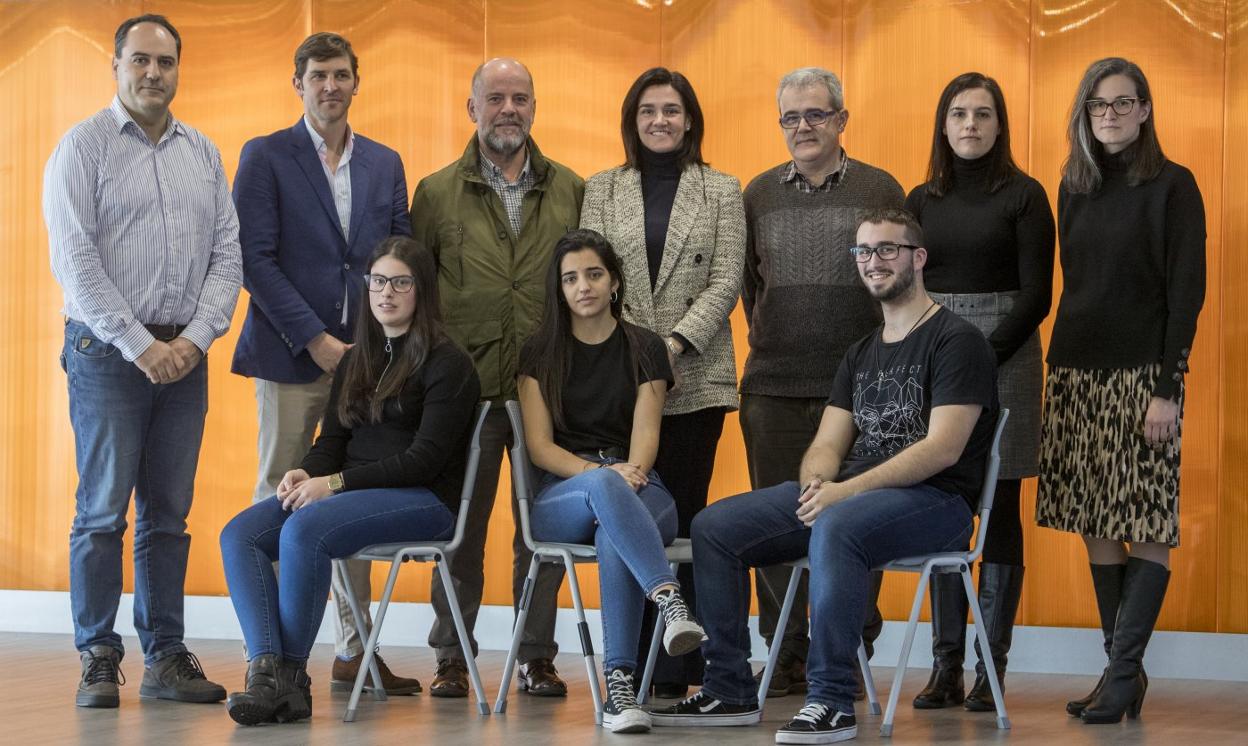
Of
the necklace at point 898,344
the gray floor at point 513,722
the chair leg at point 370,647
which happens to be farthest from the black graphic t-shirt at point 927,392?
the chair leg at point 370,647

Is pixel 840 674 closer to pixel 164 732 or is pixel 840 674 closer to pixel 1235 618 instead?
pixel 164 732

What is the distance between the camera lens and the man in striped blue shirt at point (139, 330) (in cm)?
388

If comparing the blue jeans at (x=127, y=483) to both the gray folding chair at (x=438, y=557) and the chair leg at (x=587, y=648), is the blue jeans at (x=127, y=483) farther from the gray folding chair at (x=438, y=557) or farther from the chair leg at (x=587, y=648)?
the chair leg at (x=587, y=648)

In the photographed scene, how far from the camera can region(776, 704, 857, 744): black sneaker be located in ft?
10.8

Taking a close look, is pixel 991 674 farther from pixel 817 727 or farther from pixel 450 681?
pixel 450 681

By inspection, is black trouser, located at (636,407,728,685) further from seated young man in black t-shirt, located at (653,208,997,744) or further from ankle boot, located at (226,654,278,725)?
ankle boot, located at (226,654,278,725)

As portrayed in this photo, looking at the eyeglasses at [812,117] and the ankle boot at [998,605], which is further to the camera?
the eyeglasses at [812,117]

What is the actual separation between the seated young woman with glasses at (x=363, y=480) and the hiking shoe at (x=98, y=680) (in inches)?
20.1

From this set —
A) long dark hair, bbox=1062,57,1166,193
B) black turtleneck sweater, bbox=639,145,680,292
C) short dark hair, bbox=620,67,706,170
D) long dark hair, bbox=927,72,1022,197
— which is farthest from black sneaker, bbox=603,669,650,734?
long dark hair, bbox=1062,57,1166,193

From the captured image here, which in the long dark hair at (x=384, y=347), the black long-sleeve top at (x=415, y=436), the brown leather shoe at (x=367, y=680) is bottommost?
the brown leather shoe at (x=367, y=680)

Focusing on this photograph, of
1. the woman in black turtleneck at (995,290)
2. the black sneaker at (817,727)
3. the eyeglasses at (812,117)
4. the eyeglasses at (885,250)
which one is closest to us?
the black sneaker at (817,727)

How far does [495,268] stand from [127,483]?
123 centimetres

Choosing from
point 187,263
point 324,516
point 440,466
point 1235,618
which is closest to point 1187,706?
point 1235,618

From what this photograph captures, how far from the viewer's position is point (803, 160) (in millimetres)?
4176
